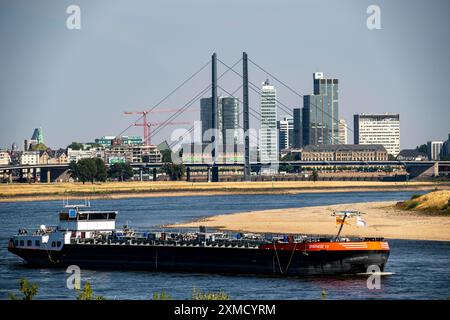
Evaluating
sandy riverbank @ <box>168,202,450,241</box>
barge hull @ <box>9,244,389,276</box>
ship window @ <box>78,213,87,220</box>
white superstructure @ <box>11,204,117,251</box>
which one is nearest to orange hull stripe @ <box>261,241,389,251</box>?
barge hull @ <box>9,244,389,276</box>

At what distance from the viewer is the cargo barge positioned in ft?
217

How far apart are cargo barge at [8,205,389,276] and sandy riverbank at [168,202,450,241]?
81.1 ft

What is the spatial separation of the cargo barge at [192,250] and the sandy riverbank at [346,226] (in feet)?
81.1

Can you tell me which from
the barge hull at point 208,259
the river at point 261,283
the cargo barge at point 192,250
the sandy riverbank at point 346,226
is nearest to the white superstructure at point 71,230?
the cargo barge at point 192,250

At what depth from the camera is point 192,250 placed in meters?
71.8

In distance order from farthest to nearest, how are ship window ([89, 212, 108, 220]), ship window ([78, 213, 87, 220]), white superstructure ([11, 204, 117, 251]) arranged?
ship window ([89, 212, 108, 220])
ship window ([78, 213, 87, 220])
white superstructure ([11, 204, 117, 251])

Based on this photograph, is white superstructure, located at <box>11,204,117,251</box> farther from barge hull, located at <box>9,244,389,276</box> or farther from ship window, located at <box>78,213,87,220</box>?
barge hull, located at <box>9,244,389,276</box>

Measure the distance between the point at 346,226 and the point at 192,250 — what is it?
3587cm

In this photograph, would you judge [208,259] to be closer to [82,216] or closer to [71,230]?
[82,216]

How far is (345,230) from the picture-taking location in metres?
100

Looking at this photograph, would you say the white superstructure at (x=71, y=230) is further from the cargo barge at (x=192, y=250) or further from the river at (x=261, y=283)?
the river at (x=261, y=283)

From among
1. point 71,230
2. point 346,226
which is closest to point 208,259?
point 71,230
